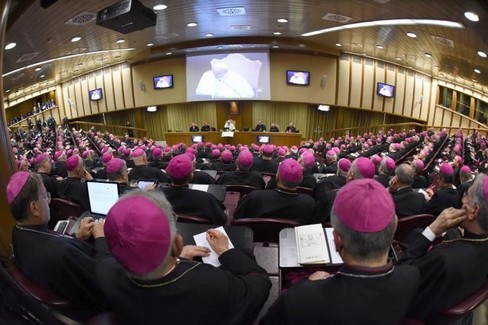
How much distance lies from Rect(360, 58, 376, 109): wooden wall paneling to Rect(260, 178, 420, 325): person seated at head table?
58.2 ft

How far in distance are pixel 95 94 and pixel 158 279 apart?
71.6 feet

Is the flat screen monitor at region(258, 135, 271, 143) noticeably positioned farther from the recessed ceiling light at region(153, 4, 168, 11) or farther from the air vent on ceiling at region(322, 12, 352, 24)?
the recessed ceiling light at region(153, 4, 168, 11)

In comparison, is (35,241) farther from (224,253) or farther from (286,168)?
(286,168)

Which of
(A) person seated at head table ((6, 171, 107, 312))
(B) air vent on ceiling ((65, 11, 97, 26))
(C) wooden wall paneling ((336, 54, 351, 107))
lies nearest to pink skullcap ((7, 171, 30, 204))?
(A) person seated at head table ((6, 171, 107, 312))

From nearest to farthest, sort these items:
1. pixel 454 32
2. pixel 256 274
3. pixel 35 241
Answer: pixel 256 274 → pixel 35 241 → pixel 454 32

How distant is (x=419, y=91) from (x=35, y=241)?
20874 millimetres

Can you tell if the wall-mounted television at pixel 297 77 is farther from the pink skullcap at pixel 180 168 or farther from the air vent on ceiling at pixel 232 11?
the pink skullcap at pixel 180 168

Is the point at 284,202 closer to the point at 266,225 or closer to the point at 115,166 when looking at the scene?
the point at 266,225

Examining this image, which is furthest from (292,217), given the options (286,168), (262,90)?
(262,90)

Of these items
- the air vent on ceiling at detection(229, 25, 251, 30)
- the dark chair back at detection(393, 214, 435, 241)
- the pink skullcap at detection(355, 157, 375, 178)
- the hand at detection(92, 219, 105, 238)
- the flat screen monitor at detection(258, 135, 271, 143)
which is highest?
the air vent on ceiling at detection(229, 25, 251, 30)

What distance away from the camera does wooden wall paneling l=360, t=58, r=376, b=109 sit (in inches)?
679

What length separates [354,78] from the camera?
678 inches

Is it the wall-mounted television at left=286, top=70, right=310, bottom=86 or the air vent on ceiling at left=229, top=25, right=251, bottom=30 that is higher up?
the air vent on ceiling at left=229, top=25, right=251, bottom=30

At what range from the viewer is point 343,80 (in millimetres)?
17094
